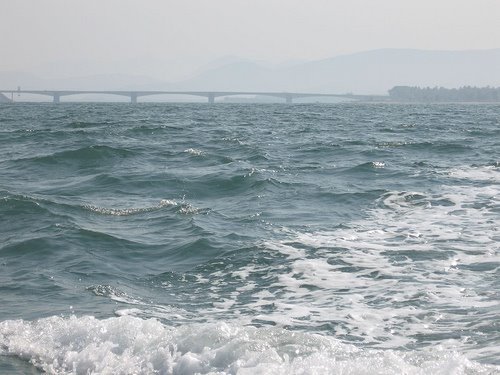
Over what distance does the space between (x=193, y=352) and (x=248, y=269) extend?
3418mm

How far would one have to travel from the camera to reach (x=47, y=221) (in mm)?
12852

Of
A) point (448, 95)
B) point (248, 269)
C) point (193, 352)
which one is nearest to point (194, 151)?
point (248, 269)

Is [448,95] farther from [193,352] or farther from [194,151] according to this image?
[193,352]

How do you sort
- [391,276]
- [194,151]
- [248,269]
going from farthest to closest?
[194,151] < [248,269] < [391,276]

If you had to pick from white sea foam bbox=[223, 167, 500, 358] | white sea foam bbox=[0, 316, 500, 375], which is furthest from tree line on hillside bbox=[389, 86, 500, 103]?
white sea foam bbox=[0, 316, 500, 375]

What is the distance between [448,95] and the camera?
18612cm

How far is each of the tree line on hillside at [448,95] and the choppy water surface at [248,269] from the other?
163m

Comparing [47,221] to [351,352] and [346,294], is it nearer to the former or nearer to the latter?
[346,294]

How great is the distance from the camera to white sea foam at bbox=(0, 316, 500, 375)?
6.12 m

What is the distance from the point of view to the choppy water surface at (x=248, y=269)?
659 centimetres

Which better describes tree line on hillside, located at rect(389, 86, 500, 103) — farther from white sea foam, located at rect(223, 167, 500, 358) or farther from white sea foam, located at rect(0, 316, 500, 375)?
white sea foam, located at rect(0, 316, 500, 375)

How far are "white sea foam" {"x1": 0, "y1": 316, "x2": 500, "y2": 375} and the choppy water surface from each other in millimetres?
17

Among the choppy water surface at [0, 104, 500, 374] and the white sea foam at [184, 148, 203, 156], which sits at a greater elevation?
the white sea foam at [184, 148, 203, 156]

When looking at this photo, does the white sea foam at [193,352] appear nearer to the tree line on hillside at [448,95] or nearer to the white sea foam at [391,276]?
the white sea foam at [391,276]
